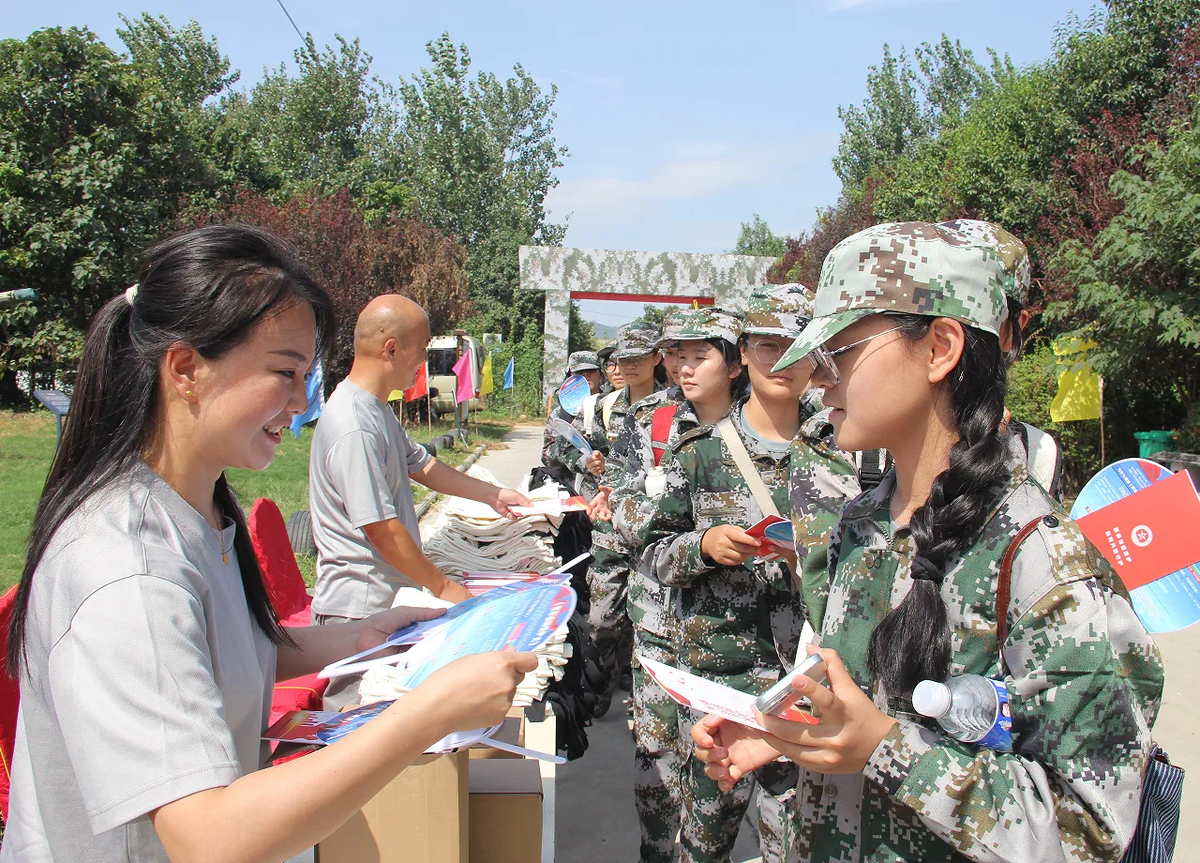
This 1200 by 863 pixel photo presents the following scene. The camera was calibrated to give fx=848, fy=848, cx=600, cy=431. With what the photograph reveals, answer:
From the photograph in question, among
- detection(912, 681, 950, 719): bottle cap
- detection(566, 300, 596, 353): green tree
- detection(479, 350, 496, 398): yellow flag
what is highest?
detection(566, 300, 596, 353): green tree

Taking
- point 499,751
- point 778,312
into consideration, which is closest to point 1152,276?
point 778,312

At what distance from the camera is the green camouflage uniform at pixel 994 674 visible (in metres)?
1.13

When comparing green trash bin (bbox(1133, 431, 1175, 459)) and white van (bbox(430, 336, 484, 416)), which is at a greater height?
white van (bbox(430, 336, 484, 416))

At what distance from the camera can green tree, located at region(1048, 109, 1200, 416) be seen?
8.09 m

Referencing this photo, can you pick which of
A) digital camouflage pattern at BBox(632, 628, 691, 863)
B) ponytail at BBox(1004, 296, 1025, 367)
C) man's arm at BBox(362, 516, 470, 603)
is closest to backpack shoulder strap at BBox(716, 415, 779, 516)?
digital camouflage pattern at BBox(632, 628, 691, 863)

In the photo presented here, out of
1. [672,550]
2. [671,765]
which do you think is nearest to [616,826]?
[671,765]

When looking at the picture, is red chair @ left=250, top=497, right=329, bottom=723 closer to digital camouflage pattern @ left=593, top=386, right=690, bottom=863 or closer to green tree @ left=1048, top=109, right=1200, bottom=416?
digital camouflage pattern @ left=593, top=386, right=690, bottom=863

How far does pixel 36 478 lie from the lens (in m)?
9.92

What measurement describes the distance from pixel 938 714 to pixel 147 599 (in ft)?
3.56

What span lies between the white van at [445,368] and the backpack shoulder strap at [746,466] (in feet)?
57.6

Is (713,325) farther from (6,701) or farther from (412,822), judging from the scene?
(6,701)

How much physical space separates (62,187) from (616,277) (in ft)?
46.7

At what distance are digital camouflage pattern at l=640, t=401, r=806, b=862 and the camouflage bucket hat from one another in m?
1.61

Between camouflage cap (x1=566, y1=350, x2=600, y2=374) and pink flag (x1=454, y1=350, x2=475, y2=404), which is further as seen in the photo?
pink flag (x1=454, y1=350, x2=475, y2=404)
